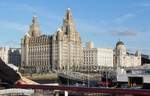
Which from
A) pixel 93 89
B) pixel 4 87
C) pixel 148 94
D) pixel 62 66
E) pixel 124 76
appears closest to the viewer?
pixel 148 94

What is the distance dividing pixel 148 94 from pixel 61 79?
334 ft

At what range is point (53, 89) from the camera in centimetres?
988

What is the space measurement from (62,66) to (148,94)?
18963cm

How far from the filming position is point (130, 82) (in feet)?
136

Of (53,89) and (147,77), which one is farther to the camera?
(147,77)

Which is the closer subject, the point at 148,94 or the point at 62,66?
the point at 148,94

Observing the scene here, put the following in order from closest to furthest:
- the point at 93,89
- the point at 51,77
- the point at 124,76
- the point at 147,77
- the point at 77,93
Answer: the point at 93,89
the point at 77,93
the point at 147,77
the point at 124,76
the point at 51,77

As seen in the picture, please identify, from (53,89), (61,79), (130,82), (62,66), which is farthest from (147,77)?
(62,66)

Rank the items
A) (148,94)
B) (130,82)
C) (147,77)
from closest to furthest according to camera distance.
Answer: (148,94) < (147,77) < (130,82)

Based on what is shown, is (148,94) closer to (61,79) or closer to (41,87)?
(41,87)

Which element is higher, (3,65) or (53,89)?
(3,65)

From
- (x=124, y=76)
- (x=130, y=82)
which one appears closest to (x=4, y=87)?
(x=130, y=82)

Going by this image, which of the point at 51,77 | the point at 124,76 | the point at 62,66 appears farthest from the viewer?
the point at 62,66

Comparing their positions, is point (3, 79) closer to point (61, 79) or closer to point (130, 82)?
point (130, 82)
